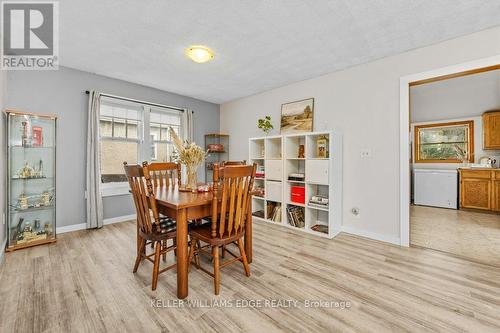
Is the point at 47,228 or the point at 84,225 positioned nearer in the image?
the point at 47,228

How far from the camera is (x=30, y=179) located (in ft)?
9.32

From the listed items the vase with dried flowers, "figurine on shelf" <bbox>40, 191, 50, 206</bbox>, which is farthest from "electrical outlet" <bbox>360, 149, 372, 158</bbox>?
"figurine on shelf" <bbox>40, 191, 50, 206</bbox>

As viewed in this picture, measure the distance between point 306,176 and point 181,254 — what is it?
86.6 inches

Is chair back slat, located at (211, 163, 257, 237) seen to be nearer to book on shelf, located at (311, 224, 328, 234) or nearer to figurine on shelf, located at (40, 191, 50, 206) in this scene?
book on shelf, located at (311, 224, 328, 234)

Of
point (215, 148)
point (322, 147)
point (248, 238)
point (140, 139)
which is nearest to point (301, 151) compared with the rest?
point (322, 147)

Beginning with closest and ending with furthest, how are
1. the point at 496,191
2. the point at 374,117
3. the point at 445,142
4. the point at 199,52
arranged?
the point at 199,52 < the point at 374,117 < the point at 496,191 < the point at 445,142

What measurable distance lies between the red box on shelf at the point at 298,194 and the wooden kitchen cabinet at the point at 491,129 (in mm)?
4249

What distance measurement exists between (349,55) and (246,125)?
246 centimetres

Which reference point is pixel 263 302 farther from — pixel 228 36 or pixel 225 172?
pixel 228 36

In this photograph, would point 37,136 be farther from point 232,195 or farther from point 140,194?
point 232,195

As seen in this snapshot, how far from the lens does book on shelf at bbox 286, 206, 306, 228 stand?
342 centimetres

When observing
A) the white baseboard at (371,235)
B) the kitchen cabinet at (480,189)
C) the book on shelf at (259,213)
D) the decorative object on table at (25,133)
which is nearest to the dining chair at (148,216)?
the decorative object on table at (25,133)

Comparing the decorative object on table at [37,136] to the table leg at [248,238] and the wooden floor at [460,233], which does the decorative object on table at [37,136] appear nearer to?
the table leg at [248,238]

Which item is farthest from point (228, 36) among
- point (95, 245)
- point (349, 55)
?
point (95, 245)
